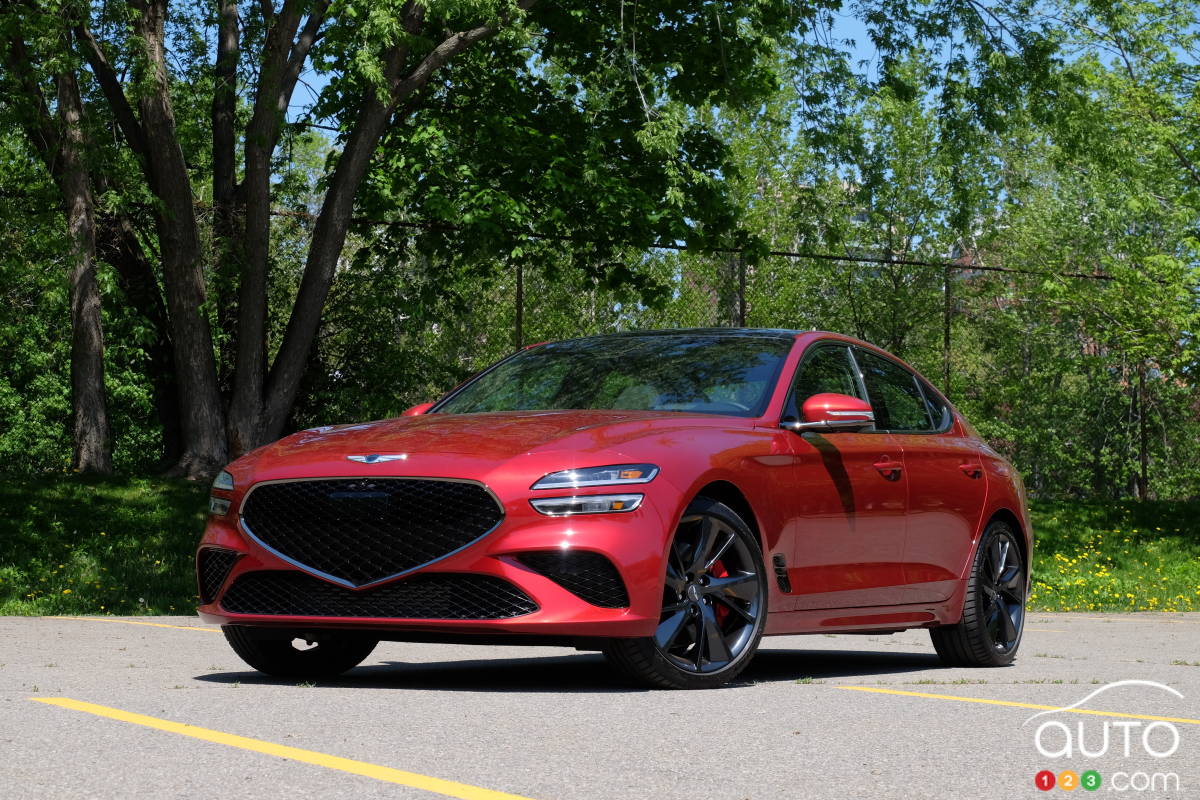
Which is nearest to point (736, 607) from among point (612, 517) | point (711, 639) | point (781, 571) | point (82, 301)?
point (711, 639)

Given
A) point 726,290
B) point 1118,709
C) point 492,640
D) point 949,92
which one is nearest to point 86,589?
point 492,640

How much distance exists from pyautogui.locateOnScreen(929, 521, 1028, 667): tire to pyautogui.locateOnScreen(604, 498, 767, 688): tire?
2101mm

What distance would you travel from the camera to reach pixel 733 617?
7059 millimetres

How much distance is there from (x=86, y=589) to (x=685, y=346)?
8.43 m

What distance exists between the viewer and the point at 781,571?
726cm

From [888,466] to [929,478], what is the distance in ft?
1.39

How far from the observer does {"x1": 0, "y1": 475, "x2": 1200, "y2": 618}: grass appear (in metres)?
14.7

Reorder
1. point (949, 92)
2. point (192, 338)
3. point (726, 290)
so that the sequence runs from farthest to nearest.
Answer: point (726, 290), point (949, 92), point (192, 338)

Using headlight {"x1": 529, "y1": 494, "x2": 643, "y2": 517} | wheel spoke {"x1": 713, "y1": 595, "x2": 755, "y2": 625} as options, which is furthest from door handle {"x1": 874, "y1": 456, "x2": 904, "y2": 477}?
headlight {"x1": 529, "y1": 494, "x2": 643, "y2": 517}

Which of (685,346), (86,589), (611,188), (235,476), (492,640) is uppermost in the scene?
(611,188)

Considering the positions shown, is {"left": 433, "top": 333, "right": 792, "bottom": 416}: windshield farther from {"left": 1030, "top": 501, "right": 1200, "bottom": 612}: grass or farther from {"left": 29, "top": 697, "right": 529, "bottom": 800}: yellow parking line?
{"left": 1030, "top": 501, "right": 1200, "bottom": 612}: grass

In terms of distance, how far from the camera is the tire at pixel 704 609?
261 inches

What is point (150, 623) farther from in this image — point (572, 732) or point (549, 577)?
point (572, 732)

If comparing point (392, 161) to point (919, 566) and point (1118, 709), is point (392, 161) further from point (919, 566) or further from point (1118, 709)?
point (1118, 709)
